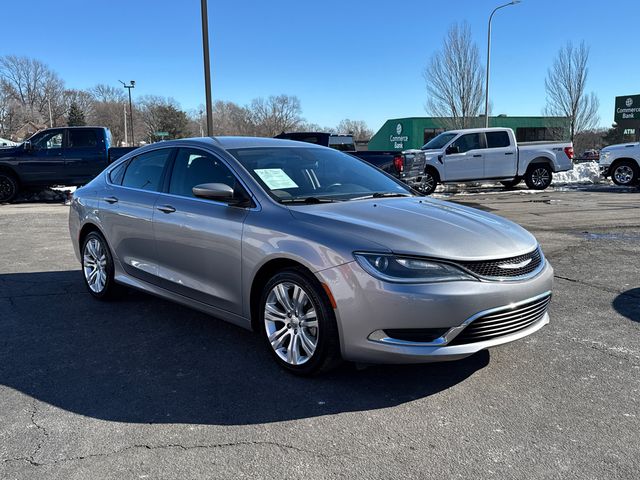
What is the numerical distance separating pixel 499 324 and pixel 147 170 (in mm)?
3481

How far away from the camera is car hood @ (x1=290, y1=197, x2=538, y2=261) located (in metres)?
3.28

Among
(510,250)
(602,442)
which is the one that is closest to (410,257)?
(510,250)

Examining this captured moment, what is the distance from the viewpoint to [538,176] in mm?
18516

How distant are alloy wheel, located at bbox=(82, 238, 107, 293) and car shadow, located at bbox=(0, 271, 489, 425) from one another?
1.56ft

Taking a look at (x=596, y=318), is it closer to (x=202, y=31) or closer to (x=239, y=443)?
(x=239, y=443)

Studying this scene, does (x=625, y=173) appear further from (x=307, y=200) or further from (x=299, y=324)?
(x=299, y=324)

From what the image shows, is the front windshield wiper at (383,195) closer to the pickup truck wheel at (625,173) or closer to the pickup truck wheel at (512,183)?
the pickup truck wheel at (512,183)

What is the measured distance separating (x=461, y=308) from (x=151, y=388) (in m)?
2.03

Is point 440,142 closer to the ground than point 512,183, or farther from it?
farther from it

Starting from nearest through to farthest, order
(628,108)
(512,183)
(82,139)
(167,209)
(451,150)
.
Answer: (167,209) < (82,139) < (451,150) < (512,183) < (628,108)

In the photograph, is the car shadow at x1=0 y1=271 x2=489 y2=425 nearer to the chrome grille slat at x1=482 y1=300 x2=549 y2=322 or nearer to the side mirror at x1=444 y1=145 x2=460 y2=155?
the chrome grille slat at x1=482 y1=300 x2=549 y2=322

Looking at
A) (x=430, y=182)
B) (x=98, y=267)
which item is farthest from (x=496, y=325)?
(x=430, y=182)

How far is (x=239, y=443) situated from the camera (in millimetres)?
2873

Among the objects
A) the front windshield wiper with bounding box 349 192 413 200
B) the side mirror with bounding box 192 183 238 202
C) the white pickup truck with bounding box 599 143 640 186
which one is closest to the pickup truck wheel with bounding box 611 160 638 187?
the white pickup truck with bounding box 599 143 640 186
